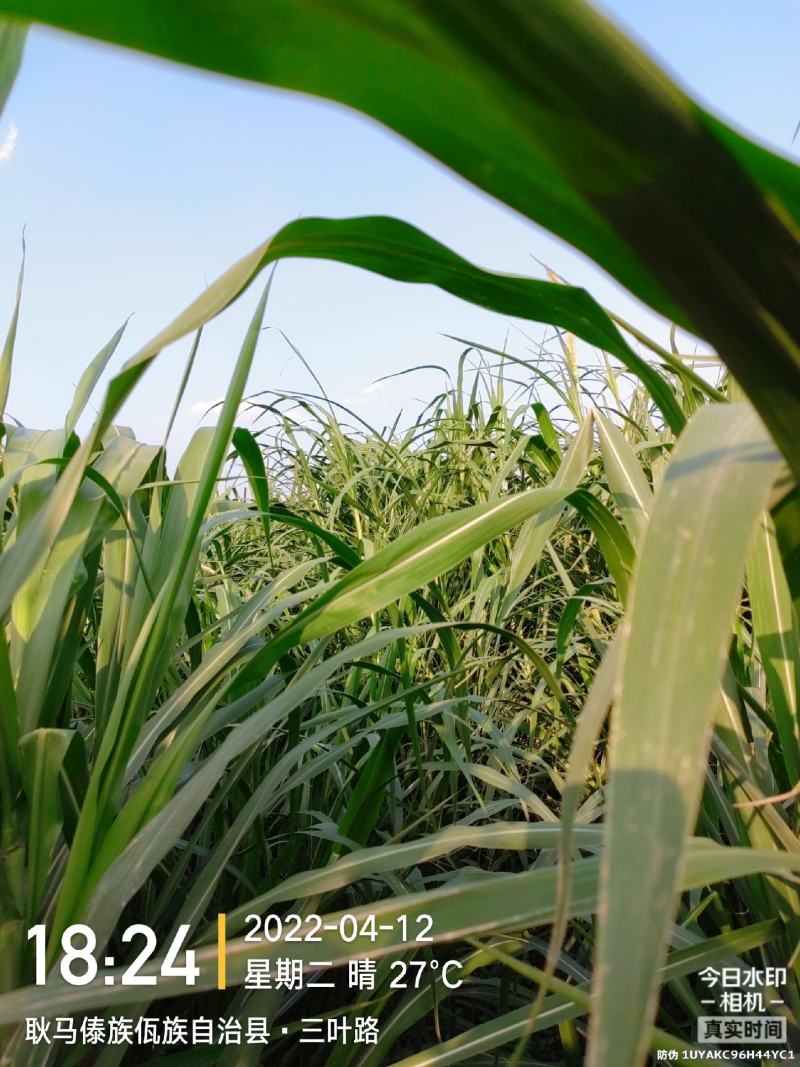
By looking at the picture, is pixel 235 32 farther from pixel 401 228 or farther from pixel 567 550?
pixel 567 550

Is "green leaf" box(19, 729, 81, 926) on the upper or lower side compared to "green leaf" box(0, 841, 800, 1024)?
upper

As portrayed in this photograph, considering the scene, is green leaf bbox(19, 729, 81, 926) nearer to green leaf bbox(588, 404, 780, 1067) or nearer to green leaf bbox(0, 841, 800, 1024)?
green leaf bbox(0, 841, 800, 1024)

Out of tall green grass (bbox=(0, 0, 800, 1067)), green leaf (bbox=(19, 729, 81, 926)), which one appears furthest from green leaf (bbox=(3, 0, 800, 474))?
green leaf (bbox=(19, 729, 81, 926))

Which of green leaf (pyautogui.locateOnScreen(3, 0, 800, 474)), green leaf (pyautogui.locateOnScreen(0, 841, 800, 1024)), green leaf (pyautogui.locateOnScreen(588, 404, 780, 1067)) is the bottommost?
green leaf (pyautogui.locateOnScreen(0, 841, 800, 1024))

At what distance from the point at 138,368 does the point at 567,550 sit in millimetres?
1133

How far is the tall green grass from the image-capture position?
18 centimetres

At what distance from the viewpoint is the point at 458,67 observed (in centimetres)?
19

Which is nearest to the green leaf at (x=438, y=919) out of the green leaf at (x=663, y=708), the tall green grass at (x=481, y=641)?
the tall green grass at (x=481, y=641)

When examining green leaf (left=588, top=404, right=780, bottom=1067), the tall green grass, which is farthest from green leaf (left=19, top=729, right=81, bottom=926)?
green leaf (left=588, top=404, right=780, bottom=1067)

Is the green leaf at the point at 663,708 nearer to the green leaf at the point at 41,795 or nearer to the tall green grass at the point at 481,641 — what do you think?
the tall green grass at the point at 481,641

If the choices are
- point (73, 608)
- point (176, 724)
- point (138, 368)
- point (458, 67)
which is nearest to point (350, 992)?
point (176, 724)

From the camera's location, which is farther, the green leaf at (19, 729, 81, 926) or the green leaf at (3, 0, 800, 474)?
the green leaf at (19, 729, 81, 926)

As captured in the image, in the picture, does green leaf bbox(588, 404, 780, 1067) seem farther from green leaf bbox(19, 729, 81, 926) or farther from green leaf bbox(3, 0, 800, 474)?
green leaf bbox(19, 729, 81, 926)

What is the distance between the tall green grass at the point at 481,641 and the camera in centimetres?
18
